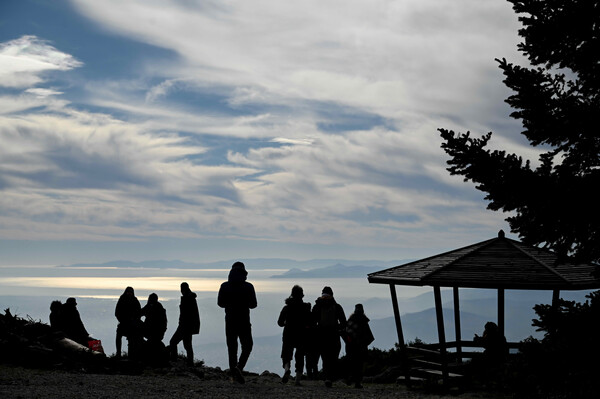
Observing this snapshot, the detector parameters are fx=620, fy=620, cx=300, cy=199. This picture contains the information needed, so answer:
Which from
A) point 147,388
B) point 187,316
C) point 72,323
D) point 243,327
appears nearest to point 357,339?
point 243,327

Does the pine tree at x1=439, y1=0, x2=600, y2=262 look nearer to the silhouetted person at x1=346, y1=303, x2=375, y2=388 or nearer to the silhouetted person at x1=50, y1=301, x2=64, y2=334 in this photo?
the silhouetted person at x1=346, y1=303, x2=375, y2=388

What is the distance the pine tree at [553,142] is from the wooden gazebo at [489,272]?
4929 mm

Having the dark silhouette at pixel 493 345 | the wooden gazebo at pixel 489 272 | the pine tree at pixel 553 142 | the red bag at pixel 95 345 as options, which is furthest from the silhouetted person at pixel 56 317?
the pine tree at pixel 553 142

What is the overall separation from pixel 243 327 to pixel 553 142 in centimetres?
777

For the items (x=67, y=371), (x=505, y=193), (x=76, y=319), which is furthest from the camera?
(x=76, y=319)

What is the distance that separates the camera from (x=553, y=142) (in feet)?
27.9

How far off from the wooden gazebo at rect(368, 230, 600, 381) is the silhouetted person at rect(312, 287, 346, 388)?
3.77 ft

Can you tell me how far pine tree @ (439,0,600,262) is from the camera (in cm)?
768

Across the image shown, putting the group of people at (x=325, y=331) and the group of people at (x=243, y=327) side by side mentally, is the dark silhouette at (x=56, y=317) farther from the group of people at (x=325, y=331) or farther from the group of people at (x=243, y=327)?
the group of people at (x=325, y=331)

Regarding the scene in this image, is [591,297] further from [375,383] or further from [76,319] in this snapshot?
[76,319]

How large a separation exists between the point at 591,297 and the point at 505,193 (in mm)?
1829

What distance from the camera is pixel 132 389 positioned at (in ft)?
40.5

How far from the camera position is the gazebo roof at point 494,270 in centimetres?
1289

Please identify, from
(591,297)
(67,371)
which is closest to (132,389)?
(67,371)
